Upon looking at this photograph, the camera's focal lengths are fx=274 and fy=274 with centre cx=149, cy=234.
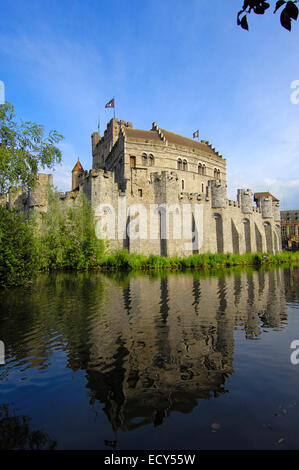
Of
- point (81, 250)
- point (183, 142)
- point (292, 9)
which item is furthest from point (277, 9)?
point (183, 142)

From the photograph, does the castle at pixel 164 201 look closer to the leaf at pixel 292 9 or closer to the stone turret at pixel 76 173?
the stone turret at pixel 76 173

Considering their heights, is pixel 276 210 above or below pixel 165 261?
above

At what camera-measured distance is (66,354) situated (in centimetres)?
489

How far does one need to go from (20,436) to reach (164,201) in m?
25.6

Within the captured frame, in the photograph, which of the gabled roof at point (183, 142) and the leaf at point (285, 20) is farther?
the gabled roof at point (183, 142)

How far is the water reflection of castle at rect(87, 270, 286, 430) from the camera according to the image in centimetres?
338

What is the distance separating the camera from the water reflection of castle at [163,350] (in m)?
3.38

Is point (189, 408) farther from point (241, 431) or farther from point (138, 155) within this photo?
point (138, 155)

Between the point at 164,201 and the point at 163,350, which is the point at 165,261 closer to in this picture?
the point at 164,201

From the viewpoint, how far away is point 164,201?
27641mm

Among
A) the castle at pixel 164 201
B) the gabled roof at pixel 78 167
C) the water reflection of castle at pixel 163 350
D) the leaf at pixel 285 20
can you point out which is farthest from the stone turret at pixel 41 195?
the leaf at pixel 285 20

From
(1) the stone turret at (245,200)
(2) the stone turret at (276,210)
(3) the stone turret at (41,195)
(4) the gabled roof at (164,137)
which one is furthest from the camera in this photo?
(2) the stone turret at (276,210)

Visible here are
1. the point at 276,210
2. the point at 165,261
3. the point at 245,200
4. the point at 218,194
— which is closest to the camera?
the point at 165,261

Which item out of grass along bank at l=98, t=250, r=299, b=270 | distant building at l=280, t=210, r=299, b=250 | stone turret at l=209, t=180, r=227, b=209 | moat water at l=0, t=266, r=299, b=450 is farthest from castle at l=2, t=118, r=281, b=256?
distant building at l=280, t=210, r=299, b=250
